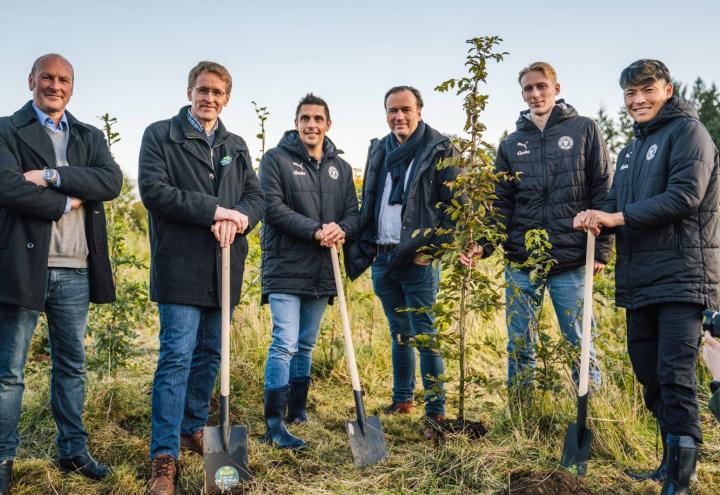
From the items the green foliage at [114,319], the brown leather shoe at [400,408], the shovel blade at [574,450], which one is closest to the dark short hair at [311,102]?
the green foliage at [114,319]

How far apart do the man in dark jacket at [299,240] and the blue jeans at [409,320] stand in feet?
1.42

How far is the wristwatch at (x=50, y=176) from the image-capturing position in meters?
3.27

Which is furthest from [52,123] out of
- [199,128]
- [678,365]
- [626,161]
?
[678,365]

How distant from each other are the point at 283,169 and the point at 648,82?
2.33 m

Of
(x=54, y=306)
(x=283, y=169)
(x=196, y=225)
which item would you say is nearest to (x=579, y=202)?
(x=283, y=169)

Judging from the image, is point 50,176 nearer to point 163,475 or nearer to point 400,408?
point 163,475

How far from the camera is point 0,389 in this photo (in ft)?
10.6

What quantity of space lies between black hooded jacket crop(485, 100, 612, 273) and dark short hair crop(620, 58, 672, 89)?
0.77 meters

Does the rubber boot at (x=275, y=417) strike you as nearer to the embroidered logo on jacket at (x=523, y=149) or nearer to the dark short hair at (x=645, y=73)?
the embroidered logo on jacket at (x=523, y=149)

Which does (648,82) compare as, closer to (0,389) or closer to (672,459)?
(672,459)

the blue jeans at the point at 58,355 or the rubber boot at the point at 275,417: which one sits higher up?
the blue jeans at the point at 58,355

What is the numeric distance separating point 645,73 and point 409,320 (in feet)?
7.50

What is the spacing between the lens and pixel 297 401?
4.57m

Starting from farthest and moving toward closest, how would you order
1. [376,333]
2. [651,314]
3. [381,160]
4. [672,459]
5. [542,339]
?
[376,333]
[381,160]
[542,339]
[651,314]
[672,459]
